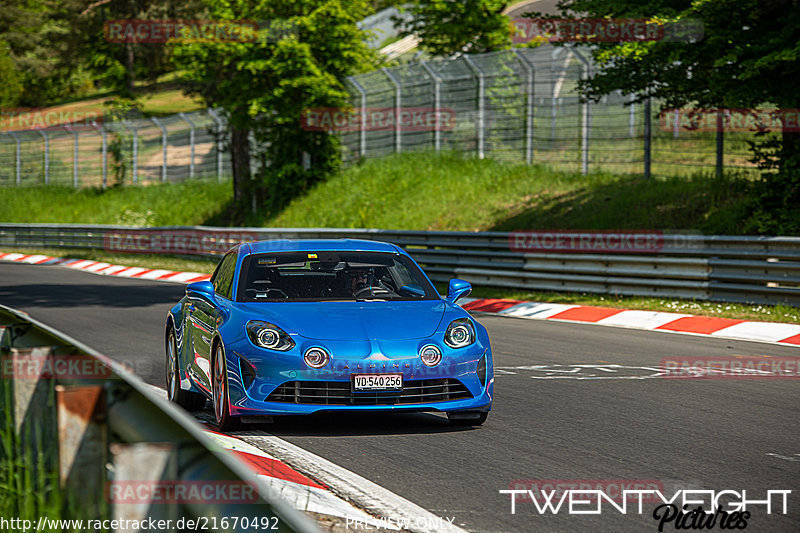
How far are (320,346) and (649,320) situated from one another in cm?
917

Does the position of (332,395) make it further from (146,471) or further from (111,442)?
(146,471)

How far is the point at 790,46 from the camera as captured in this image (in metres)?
15.4

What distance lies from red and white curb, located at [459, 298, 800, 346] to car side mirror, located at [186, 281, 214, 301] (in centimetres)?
766

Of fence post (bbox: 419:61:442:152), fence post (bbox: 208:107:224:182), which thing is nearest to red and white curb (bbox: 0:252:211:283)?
fence post (bbox: 208:107:224:182)

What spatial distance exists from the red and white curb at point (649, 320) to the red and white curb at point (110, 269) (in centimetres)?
790

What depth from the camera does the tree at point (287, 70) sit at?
112ft

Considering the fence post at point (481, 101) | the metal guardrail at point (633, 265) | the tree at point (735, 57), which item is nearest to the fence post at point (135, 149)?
the fence post at point (481, 101)

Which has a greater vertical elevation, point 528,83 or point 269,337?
point 528,83

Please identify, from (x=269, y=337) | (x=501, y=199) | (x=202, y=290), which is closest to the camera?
(x=269, y=337)

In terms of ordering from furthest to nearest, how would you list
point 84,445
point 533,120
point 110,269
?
point 110,269 → point 533,120 → point 84,445

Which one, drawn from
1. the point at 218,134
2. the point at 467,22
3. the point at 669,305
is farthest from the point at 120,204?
the point at 669,305

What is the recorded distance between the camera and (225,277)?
8703 millimetres

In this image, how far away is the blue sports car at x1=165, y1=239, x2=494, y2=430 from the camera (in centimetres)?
708

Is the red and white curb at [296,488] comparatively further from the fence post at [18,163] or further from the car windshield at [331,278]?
the fence post at [18,163]
